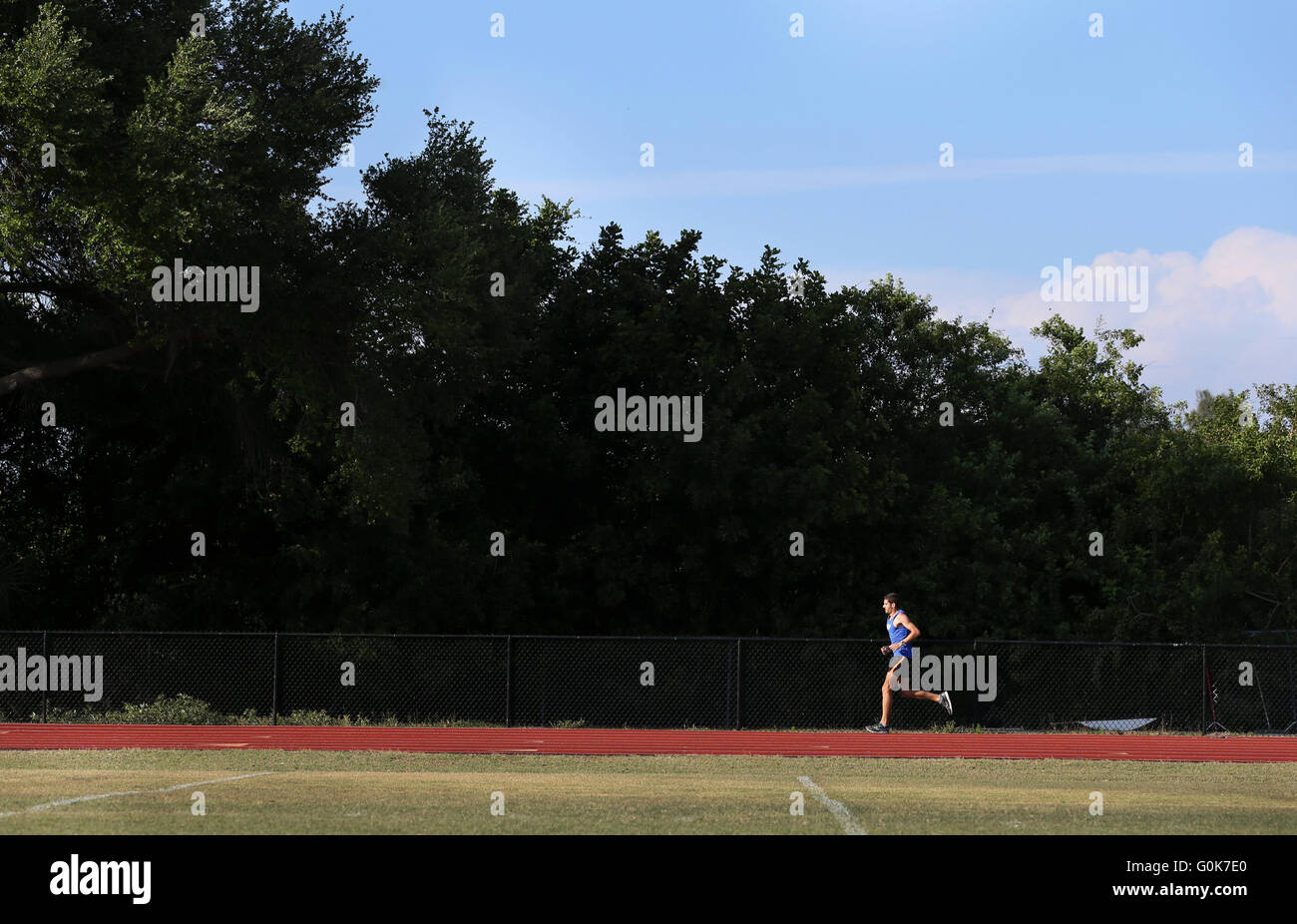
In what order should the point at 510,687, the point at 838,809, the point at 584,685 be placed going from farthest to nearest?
the point at 584,685
the point at 510,687
the point at 838,809

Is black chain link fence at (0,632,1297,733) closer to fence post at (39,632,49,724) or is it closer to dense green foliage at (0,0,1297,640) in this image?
fence post at (39,632,49,724)

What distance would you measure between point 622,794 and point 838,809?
205 cm

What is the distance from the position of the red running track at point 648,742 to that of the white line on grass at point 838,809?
4.98 m

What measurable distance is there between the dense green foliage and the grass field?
1120cm

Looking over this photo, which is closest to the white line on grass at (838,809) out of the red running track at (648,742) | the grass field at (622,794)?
the grass field at (622,794)

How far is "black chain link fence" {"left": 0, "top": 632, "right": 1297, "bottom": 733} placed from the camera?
25.8 meters

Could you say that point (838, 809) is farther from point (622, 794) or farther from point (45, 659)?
point (45, 659)

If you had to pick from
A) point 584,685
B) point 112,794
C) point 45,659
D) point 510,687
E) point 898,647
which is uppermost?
point 898,647

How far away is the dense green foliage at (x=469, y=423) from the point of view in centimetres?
2594

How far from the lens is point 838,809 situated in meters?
11.5

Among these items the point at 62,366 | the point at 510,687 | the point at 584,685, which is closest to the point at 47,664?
the point at 510,687

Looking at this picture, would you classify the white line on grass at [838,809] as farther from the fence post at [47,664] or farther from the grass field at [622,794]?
the fence post at [47,664]

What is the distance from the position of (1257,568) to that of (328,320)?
28082 mm

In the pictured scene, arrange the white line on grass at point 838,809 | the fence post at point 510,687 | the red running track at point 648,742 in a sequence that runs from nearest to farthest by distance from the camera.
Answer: the white line on grass at point 838,809
the red running track at point 648,742
the fence post at point 510,687
